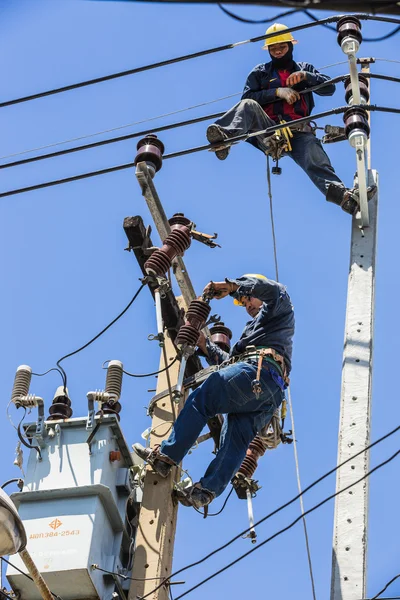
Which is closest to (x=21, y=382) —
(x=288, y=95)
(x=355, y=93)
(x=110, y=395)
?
(x=110, y=395)

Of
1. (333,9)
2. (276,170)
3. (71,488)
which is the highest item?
(276,170)

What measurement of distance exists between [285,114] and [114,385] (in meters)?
3.02

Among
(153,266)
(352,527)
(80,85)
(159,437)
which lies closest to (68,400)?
(159,437)

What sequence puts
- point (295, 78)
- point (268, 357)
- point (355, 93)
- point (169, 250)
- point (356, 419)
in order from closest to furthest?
point (356, 419) < point (268, 357) < point (169, 250) < point (355, 93) < point (295, 78)

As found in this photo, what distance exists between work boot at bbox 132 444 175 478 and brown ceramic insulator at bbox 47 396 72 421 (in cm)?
89

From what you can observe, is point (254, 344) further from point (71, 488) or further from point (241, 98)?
point (241, 98)

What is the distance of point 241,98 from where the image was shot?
10.4 metres

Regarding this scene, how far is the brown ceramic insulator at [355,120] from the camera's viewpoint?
8414 mm

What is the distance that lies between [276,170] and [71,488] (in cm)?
324

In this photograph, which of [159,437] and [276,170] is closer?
[159,437]

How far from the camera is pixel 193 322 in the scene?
26.9 ft

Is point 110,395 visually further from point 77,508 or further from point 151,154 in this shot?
point 151,154

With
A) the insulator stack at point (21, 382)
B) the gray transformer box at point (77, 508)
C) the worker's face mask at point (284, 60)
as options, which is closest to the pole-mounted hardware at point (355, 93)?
the worker's face mask at point (284, 60)

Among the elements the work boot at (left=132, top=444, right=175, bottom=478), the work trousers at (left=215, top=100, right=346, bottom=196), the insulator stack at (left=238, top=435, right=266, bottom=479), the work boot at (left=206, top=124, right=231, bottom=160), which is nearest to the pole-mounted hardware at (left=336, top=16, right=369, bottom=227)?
the work trousers at (left=215, top=100, right=346, bottom=196)
